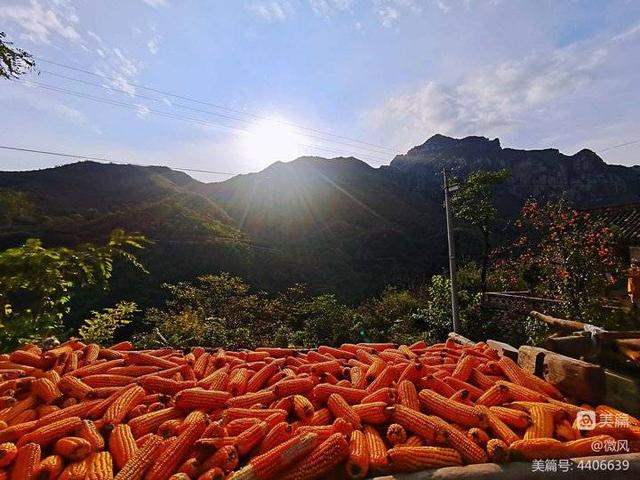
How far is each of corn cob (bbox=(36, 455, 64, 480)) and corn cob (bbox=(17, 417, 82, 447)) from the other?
17 centimetres

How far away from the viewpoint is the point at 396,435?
2080 mm

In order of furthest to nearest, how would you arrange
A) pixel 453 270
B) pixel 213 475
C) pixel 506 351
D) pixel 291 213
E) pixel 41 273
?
pixel 291 213
pixel 453 270
pixel 41 273
pixel 506 351
pixel 213 475

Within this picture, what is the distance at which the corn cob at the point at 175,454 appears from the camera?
177 centimetres

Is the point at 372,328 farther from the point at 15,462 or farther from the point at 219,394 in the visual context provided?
the point at 15,462

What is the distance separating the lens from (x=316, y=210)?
147ft

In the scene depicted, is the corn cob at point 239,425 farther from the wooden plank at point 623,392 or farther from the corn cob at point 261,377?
the wooden plank at point 623,392

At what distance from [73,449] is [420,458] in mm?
1951

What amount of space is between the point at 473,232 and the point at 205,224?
1063 inches

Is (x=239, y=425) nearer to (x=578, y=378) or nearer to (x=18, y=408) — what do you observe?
(x=18, y=408)

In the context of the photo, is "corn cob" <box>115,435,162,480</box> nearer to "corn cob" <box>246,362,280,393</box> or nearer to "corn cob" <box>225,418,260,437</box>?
"corn cob" <box>225,418,260,437</box>


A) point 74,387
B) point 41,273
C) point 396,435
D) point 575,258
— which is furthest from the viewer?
point 575,258

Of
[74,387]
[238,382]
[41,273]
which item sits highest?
[41,273]

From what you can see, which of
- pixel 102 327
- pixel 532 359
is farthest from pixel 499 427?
pixel 102 327

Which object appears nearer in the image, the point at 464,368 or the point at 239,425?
the point at 239,425
